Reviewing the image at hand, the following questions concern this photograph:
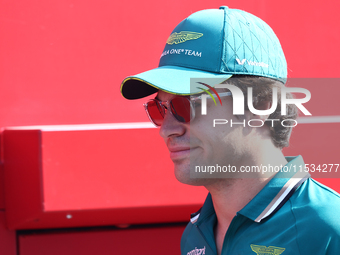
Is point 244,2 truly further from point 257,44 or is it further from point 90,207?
point 90,207

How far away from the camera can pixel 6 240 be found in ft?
5.77

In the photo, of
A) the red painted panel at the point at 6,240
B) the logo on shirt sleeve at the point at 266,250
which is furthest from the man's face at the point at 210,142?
the red painted panel at the point at 6,240

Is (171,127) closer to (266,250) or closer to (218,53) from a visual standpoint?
(218,53)

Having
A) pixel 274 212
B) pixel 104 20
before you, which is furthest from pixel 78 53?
pixel 274 212

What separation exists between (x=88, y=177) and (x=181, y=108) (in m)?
0.60

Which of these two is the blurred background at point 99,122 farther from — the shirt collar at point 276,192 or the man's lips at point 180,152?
the shirt collar at point 276,192

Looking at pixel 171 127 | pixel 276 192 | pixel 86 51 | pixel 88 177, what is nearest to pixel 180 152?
pixel 171 127

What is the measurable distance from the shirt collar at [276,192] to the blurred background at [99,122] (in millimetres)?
530

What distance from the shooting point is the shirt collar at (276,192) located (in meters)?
1.16

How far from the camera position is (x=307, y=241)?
104cm

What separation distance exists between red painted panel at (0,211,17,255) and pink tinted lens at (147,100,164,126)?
35.2 inches

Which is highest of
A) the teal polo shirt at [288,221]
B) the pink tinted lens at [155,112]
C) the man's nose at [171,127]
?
the pink tinted lens at [155,112]

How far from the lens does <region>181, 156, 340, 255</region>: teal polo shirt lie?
1031 millimetres

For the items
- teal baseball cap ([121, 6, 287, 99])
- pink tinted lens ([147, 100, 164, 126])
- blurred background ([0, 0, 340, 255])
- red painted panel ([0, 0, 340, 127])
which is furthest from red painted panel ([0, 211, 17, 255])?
teal baseball cap ([121, 6, 287, 99])
